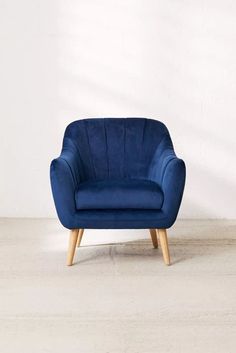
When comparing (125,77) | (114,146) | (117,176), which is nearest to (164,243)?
(117,176)

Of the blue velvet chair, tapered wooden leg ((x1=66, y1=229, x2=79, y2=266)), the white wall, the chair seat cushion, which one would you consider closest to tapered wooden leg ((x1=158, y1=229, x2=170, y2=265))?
the blue velvet chair

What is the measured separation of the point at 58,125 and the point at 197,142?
3.55 feet

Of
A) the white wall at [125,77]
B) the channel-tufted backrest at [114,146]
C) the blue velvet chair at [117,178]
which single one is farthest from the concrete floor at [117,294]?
the white wall at [125,77]

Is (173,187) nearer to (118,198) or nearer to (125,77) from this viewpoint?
(118,198)

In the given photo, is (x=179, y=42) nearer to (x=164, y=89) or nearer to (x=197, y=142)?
(x=164, y=89)

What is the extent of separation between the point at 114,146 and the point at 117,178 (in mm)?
203

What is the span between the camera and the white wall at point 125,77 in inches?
138

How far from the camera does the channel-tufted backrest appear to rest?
295cm

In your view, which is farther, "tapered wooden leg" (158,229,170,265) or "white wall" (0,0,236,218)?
"white wall" (0,0,236,218)

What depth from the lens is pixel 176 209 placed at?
2508 mm

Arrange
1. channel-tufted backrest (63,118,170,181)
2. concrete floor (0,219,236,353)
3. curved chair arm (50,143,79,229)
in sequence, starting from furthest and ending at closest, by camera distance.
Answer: channel-tufted backrest (63,118,170,181) → curved chair arm (50,143,79,229) → concrete floor (0,219,236,353)

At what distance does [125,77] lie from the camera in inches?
141

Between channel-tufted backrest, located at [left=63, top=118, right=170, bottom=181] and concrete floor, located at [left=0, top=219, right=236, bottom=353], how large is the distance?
1.51ft

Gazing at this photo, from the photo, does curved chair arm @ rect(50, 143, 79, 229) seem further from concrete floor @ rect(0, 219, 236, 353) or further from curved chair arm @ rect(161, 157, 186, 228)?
curved chair arm @ rect(161, 157, 186, 228)
